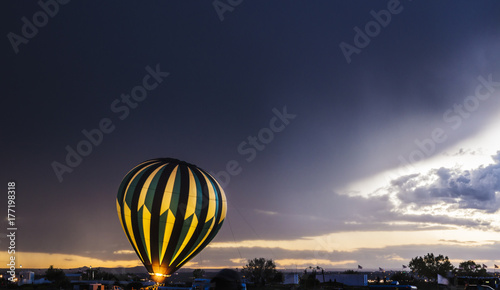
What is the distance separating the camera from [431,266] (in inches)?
5910

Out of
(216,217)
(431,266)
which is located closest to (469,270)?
(431,266)

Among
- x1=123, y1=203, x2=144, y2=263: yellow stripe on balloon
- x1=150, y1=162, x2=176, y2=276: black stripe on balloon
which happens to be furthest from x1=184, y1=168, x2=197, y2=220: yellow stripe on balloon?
x1=123, y1=203, x2=144, y2=263: yellow stripe on balloon

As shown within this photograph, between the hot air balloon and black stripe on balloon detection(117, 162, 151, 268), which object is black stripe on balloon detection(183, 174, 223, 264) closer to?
the hot air balloon

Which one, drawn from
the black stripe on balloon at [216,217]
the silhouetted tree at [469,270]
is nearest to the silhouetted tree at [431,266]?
the silhouetted tree at [469,270]

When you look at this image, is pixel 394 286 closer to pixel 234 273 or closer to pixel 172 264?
pixel 172 264

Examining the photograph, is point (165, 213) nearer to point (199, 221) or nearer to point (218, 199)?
point (199, 221)

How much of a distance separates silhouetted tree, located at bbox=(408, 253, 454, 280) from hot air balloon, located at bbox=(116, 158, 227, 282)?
406ft

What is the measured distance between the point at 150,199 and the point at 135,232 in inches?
194

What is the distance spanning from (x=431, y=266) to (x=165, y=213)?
5206 inches

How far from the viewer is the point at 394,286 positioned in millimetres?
58625

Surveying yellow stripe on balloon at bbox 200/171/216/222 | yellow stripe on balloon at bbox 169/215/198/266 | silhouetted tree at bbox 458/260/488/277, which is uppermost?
yellow stripe on balloon at bbox 200/171/216/222

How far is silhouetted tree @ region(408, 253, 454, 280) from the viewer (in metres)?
146

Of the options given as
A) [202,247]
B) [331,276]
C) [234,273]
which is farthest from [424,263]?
[234,273]

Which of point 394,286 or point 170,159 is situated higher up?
point 170,159
